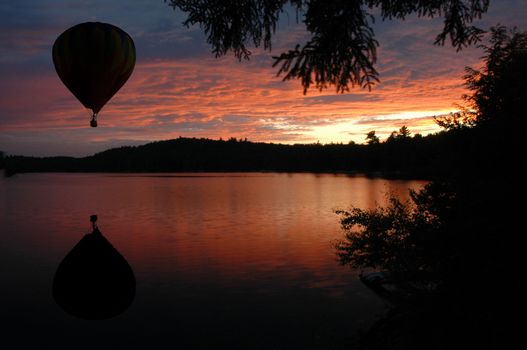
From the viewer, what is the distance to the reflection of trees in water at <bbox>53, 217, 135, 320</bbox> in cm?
2278

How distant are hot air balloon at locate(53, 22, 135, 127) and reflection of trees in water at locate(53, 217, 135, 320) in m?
10.4

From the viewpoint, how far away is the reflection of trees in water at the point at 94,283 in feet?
74.7

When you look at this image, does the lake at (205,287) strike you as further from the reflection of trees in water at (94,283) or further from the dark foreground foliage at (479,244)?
the dark foreground foliage at (479,244)

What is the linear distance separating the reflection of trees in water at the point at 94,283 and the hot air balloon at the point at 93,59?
10.4 meters

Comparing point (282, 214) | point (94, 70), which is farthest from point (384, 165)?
point (94, 70)

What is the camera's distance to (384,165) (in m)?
183

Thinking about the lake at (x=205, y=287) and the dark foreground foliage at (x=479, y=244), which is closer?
the dark foreground foliage at (x=479, y=244)

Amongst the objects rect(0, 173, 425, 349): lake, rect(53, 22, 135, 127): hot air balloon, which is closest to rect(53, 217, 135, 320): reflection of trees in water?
rect(0, 173, 425, 349): lake

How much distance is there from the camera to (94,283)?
89.3 ft

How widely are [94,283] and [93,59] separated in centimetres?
1567

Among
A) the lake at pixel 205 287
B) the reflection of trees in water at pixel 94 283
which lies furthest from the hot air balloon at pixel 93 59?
the reflection of trees in water at pixel 94 283

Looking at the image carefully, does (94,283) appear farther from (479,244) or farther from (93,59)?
(479,244)

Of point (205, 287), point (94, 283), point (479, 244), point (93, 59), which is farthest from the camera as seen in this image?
point (94, 283)

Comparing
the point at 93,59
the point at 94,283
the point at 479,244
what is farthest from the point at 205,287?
the point at 479,244
